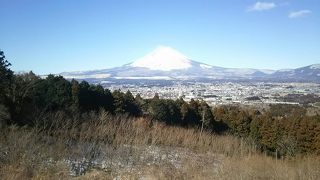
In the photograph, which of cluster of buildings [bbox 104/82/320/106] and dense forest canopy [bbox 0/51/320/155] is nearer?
dense forest canopy [bbox 0/51/320/155]

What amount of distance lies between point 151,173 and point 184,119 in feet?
86.0

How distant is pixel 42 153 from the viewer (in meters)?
8.31

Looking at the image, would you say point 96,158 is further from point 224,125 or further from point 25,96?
point 224,125

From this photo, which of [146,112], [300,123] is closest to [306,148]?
[300,123]

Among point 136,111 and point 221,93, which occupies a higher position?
point 136,111

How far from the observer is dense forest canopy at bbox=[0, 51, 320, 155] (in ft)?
74.2

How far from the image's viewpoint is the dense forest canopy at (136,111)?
22609 millimetres

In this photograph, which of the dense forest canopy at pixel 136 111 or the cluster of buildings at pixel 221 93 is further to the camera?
the cluster of buildings at pixel 221 93

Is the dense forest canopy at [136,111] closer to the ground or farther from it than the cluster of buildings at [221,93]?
farther from it

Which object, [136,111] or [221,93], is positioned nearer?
[136,111]

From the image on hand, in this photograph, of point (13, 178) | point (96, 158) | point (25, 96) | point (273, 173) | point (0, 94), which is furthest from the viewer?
point (25, 96)

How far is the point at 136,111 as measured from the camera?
1331 inches

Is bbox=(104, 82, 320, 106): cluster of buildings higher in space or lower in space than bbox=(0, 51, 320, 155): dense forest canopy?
lower

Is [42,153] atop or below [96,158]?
atop
